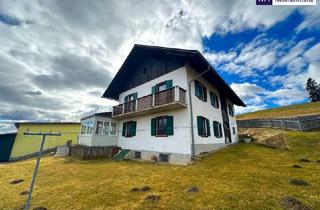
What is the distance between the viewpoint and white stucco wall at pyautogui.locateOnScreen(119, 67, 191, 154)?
11.9 meters

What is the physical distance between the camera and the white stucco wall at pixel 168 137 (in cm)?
1185

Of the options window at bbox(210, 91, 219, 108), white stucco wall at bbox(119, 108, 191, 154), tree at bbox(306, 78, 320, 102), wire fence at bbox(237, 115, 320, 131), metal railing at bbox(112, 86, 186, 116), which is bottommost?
white stucco wall at bbox(119, 108, 191, 154)

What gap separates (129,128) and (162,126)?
5032 millimetres

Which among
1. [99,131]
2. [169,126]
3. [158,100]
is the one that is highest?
[158,100]

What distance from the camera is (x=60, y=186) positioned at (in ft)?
24.4

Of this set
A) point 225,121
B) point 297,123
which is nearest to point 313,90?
point 297,123

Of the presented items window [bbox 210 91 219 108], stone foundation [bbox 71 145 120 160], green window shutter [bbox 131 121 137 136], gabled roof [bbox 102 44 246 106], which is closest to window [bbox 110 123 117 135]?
stone foundation [bbox 71 145 120 160]

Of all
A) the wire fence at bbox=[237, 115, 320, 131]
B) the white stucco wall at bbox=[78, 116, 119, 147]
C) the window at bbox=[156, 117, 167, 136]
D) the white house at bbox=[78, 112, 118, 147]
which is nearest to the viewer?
the window at bbox=[156, 117, 167, 136]

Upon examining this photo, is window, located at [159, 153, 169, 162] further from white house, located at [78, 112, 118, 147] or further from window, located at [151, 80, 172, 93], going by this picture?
white house, located at [78, 112, 118, 147]

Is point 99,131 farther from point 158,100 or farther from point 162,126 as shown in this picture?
point 158,100

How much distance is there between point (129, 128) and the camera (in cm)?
1725

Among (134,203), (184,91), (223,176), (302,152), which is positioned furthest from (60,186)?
(302,152)

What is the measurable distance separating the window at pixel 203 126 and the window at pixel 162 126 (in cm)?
234

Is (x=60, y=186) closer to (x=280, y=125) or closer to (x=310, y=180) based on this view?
(x=310, y=180)
